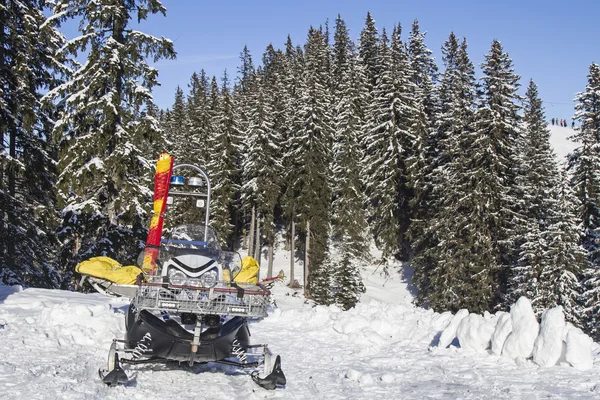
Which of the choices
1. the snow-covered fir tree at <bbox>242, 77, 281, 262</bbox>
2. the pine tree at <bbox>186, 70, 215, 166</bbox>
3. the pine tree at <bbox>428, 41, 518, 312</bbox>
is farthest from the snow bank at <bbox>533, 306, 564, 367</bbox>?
the pine tree at <bbox>186, 70, 215, 166</bbox>

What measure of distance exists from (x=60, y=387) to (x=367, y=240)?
42637 millimetres

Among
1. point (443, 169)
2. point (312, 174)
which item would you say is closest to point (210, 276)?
point (443, 169)

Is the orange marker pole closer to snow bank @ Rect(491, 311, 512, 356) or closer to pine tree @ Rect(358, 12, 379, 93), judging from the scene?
snow bank @ Rect(491, 311, 512, 356)

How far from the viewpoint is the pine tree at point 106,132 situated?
18.2 metres

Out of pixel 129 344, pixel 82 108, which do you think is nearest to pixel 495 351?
pixel 129 344

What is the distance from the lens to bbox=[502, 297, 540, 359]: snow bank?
8.33 m

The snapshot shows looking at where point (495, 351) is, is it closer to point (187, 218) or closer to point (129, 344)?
point (129, 344)

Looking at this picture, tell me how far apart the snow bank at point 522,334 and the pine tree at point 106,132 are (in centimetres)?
1339

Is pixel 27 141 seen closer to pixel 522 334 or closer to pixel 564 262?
pixel 522 334

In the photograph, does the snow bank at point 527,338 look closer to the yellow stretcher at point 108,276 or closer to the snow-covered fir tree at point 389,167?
the yellow stretcher at point 108,276

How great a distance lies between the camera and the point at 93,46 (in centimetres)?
1858

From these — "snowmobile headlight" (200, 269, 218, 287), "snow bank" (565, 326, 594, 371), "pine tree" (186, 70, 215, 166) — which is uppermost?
"pine tree" (186, 70, 215, 166)

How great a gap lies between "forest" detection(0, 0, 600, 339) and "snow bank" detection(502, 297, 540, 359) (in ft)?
39.0

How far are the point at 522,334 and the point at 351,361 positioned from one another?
2.76m
